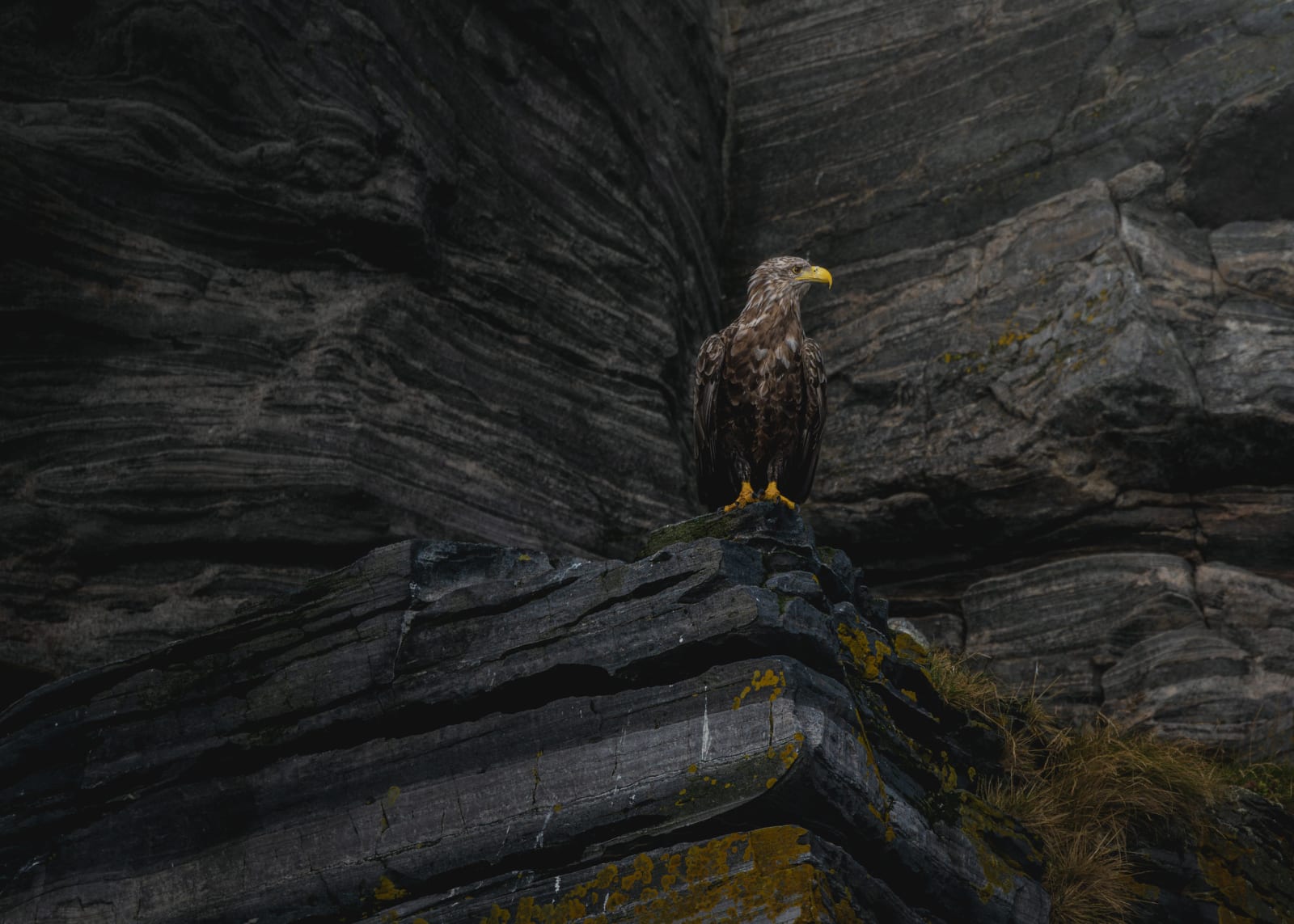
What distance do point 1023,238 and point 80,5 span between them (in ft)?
30.3

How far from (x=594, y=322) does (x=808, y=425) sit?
3.43 metres

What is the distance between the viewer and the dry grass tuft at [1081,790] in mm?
7652

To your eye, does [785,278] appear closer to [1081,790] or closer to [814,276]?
[814,276]

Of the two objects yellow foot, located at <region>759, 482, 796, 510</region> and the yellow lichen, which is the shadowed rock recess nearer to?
the yellow lichen

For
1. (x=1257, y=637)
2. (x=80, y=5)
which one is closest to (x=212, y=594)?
(x=80, y=5)

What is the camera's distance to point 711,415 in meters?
9.68

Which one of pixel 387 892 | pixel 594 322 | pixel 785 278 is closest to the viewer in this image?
pixel 387 892

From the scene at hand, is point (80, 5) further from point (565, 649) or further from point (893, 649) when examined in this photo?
point (893, 649)

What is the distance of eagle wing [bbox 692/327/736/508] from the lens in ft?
31.8

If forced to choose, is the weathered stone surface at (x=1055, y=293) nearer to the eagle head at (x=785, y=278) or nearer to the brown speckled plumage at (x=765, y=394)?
the brown speckled plumage at (x=765, y=394)

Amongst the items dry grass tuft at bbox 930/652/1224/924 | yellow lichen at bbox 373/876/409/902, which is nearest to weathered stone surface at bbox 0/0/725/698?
yellow lichen at bbox 373/876/409/902

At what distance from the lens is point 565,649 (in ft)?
22.7

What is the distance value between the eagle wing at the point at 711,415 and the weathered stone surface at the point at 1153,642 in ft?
10.3

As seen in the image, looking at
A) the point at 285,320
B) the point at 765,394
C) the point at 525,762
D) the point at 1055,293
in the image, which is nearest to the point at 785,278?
the point at 765,394
